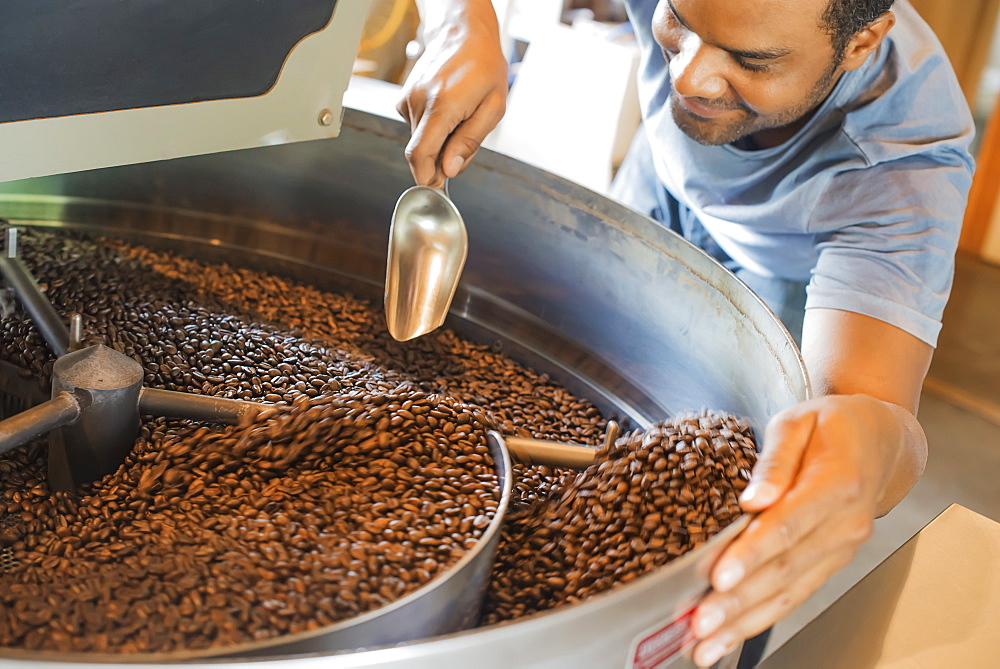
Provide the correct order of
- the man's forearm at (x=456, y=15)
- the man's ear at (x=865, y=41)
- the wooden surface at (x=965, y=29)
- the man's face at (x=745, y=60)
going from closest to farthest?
the man's face at (x=745, y=60)
the man's ear at (x=865, y=41)
the man's forearm at (x=456, y=15)
the wooden surface at (x=965, y=29)

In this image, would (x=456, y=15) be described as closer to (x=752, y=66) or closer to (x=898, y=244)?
(x=752, y=66)

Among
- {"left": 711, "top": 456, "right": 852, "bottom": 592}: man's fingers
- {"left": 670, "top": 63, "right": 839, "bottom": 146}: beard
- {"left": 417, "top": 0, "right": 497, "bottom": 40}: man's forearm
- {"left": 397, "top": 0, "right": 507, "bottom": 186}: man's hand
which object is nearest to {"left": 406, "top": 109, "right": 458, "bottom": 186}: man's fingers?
{"left": 397, "top": 0, "right": 507, "bottom": 186}: man's hand

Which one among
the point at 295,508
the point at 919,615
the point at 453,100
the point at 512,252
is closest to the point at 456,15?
the point at 453,100

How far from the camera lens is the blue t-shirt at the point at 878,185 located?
49.1 inches

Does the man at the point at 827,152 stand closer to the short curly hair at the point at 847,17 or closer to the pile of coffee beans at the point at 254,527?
the short curly hair at the point at 847,17

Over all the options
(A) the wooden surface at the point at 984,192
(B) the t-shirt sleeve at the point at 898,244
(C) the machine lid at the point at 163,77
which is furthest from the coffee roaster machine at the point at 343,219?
(A) the wooden surface at the point at 984,192

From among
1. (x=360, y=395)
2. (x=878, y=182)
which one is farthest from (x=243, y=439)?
(x=878, y=182)

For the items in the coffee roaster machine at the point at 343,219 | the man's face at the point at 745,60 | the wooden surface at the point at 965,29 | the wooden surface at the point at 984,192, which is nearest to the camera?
the coffee roaster machine at the point at 343,219

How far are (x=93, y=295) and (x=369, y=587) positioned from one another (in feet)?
2.83

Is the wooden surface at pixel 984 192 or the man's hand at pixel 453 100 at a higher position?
the man's hand at pixel 453 100

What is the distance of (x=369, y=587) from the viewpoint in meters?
0.81

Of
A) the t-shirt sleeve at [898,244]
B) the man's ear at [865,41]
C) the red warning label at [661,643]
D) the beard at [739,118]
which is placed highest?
the man's ear at [865,41]

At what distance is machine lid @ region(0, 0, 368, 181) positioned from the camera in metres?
0.84

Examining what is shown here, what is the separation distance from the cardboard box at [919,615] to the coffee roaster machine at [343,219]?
0.24 meters
